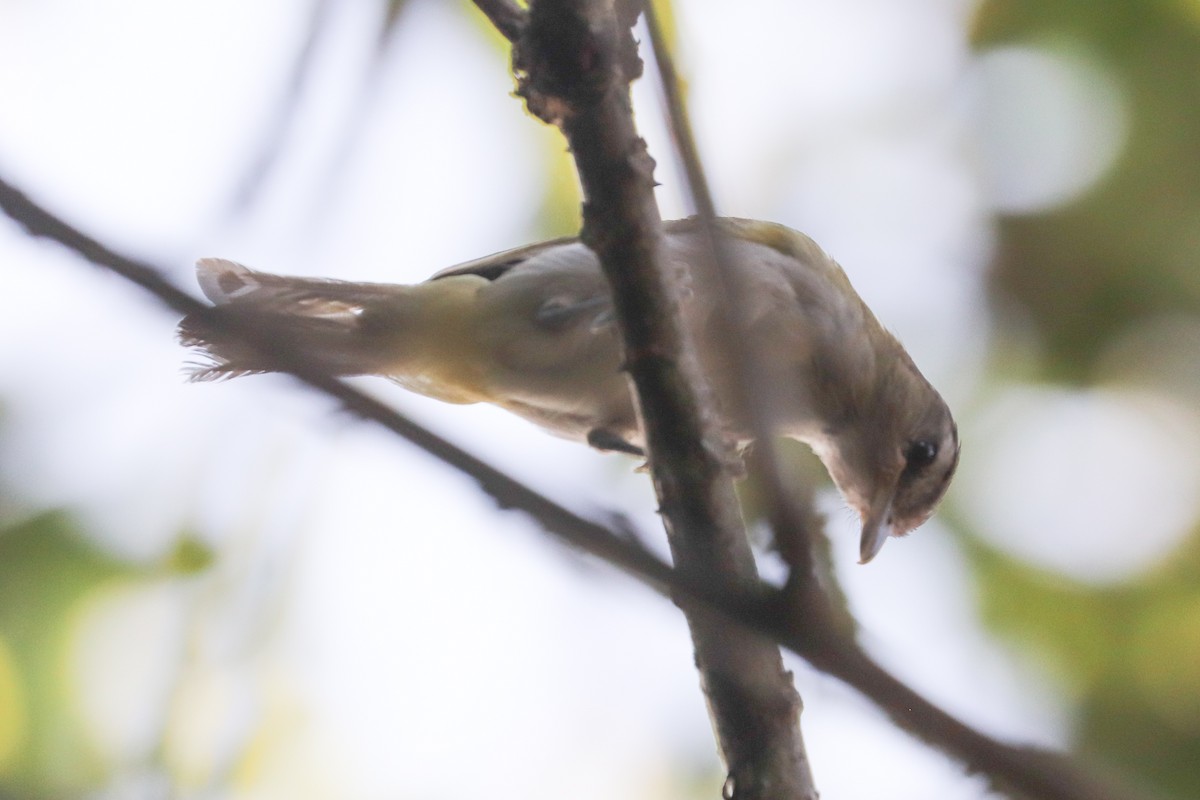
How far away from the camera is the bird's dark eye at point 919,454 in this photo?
4094 millimetres

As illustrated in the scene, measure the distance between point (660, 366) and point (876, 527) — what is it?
73.9 inches

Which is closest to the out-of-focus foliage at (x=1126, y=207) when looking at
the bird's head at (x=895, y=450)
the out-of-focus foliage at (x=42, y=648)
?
the bird's head at (x=895, y=450)

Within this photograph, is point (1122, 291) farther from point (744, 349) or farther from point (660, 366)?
point (744, 349)

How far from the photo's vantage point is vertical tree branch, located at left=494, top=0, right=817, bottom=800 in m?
2.22

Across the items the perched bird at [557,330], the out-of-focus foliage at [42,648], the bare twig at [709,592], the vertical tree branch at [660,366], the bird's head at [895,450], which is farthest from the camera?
the bird's head at [895,450]

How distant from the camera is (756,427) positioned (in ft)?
3.85

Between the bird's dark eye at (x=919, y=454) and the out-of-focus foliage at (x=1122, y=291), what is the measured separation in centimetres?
51

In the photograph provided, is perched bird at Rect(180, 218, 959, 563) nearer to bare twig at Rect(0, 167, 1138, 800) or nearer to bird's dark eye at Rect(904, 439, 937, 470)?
bird's dark eye at Rect(904, 439, 937, 470)

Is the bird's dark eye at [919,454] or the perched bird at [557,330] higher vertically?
the perched bird at [557,330]

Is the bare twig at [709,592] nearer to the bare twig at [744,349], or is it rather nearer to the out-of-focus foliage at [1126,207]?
the bare twig at [744,349]

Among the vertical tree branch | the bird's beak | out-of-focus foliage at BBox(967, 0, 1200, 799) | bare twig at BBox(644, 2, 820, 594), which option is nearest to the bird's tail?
the vertical tree branch

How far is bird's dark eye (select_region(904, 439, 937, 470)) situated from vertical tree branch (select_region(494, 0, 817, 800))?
5.64 ft

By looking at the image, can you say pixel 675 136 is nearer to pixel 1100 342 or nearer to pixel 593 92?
pixel 593 92

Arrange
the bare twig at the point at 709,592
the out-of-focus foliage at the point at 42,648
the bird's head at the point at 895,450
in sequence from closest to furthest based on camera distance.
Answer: the bare twig at the point at 709,592, the out-of-focus foliage at the point at 42,648, the bird's head at the point at 895,450
